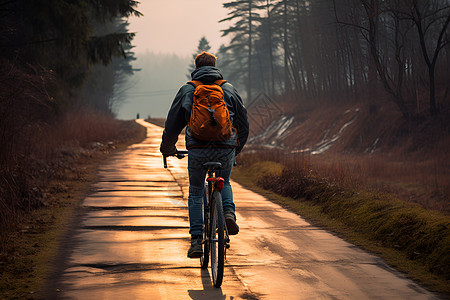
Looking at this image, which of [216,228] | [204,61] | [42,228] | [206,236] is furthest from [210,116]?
[42,228]

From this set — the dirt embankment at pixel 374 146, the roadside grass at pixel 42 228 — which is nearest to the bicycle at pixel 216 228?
the roadside grass at pixel 42 228

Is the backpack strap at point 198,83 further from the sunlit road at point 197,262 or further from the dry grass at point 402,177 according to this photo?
the dry grass at point 402,177

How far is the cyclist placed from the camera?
5250mm

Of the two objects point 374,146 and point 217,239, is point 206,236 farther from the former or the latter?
point 374,146

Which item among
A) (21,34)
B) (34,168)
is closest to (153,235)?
(34,168)

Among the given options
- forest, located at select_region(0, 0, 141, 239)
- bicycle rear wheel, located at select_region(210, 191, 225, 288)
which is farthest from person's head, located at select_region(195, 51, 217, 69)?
forest, located at select_region(0, 0, 141, 239)

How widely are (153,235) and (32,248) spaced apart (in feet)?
5.24

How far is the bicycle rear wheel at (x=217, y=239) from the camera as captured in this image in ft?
16.0

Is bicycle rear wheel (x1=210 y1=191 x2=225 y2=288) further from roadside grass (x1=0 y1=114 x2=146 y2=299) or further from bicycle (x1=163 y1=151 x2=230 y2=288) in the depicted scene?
roadside grass (x1=0 y1=114 x2=146 y2=299)

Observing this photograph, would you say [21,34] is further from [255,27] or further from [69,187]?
[255,27]

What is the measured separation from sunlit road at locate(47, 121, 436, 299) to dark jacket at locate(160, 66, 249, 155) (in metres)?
1.33

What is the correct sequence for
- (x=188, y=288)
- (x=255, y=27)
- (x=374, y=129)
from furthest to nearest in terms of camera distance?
(x=255, y=27)
(x=374, y=129)
(x=188, y=288)

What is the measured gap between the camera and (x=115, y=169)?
17.0 m

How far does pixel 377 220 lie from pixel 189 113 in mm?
4275
